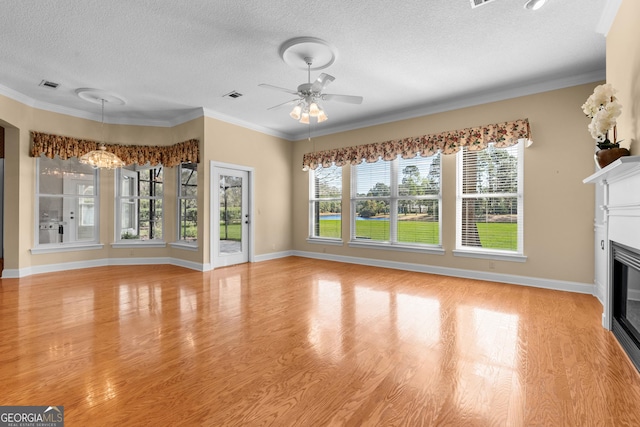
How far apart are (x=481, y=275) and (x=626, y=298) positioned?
2276 millimetres

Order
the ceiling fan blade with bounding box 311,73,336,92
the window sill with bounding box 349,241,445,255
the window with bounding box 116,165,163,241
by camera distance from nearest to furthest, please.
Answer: the ceiling fan blade with bounding box 311,73,336,92 → the window sill with bounding box 349,241,445,255 → the window with bounding box 116,165,163,241

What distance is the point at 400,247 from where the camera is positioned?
5816mm

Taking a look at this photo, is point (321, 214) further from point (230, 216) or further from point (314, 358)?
point (314, 358)

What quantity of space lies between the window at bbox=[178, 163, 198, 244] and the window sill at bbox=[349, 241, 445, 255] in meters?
3.27

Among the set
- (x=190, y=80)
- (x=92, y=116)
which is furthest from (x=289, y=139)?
(x=92, y=116)

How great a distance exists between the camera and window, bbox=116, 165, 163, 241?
20.6ft

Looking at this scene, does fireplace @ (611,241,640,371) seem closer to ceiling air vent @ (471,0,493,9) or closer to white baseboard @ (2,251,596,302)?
white baseboard @ (2,251,596,302)

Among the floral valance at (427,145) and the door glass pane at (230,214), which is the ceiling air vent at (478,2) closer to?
the floral valance at (427,145)

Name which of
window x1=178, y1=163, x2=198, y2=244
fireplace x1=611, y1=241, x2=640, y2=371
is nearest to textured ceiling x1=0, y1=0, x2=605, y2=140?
window x1=178, y1=163, x2=198, y2=244

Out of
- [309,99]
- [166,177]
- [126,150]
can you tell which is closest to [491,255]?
[309,99]

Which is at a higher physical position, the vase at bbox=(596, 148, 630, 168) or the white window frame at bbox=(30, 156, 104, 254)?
the vase at bbox=(596, 148, 630, 168)

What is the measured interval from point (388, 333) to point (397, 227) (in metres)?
3.42

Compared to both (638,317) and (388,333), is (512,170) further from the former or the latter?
(388,333)

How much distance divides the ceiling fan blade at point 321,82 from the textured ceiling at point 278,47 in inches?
18.0
